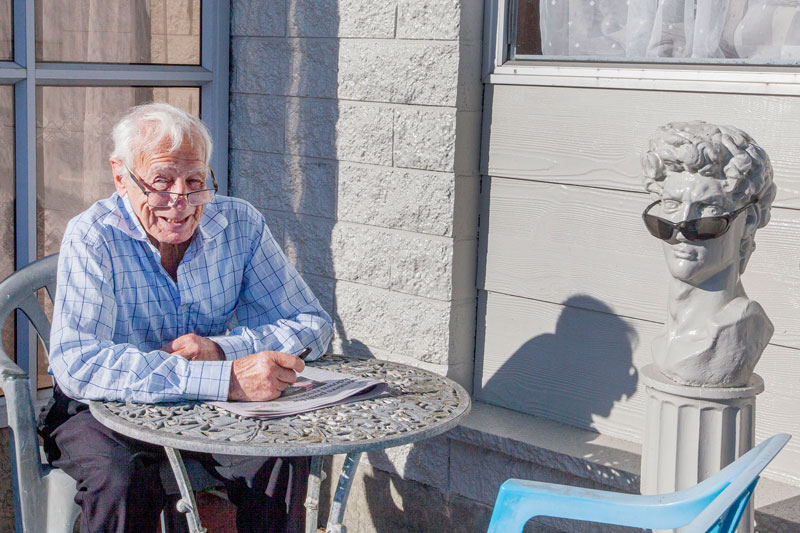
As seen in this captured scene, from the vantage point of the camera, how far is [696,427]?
234 centimetres

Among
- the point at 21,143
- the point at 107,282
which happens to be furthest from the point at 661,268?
the point at 21,143

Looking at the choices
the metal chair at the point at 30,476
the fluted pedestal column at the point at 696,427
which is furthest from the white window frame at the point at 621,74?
the metal chair at the point at 30,476

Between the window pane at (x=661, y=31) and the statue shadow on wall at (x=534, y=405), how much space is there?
29.4 inches

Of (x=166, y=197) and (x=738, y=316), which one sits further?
(x=166, y=197)

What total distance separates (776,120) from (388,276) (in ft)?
4.43

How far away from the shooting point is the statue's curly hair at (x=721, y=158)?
221 cm

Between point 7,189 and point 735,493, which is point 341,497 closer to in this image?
point 735,493

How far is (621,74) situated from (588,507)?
147 cm

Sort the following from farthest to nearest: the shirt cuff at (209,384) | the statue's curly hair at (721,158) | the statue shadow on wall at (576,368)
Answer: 1. the statue shadow on wall at (576,368)
2. the shirt cuff at (209,384)
3. the statue's curly hair at (721,158)

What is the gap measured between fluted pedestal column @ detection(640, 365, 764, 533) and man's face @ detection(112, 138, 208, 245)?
4.26ft

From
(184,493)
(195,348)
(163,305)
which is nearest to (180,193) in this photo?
(163,305)

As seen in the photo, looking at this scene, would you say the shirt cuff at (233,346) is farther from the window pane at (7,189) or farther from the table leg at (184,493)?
the window pane at (7,189)

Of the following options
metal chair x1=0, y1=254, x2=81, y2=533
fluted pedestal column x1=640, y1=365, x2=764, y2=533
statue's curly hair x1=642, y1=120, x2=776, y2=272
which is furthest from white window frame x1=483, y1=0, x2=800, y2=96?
metal chair x1=0, y1=254, x2=81, y2=533

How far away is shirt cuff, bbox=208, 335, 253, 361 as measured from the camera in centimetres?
277
